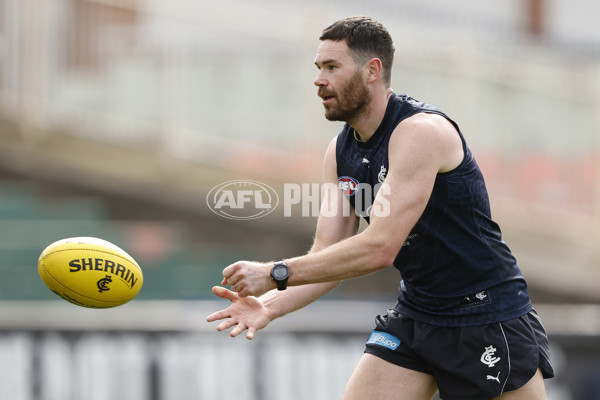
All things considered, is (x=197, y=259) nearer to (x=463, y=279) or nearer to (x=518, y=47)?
(x=518, y=47)

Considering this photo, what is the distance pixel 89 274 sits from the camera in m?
5.14

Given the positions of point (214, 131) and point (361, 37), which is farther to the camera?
point (214, 131)

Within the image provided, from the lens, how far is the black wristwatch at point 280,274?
4363 millimetres

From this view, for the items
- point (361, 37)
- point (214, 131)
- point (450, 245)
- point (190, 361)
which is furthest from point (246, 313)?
point (214, 131)

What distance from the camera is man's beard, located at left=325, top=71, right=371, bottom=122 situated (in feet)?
15.2

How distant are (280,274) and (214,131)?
842 cm

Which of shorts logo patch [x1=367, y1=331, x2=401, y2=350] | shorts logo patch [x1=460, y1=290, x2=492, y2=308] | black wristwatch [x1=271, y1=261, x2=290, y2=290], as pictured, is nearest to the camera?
black wristwatch [x1=271, y1=261, x2=290, y2=290]

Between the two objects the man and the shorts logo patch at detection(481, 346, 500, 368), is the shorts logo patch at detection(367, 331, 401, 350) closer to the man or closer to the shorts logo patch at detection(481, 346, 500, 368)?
the man

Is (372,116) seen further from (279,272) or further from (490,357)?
(490,357)

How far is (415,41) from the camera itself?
41.1 feet

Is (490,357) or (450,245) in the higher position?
(450,245)

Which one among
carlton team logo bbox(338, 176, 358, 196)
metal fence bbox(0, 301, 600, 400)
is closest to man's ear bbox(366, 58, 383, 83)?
carlton team logo bbox(338, 176, 358, 196)

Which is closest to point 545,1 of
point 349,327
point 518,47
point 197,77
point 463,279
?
point 518,47

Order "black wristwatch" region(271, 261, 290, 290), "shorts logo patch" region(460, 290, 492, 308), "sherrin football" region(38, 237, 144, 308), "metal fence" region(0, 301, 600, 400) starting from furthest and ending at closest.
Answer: "metal fence" region(0, 301, 600, 400), "sherrin football" region(38, 237, 144, 308), "shorts logo patch" region(460, 290, 492, 308), "black wristwatch" region(271, 261, 290, 290)
